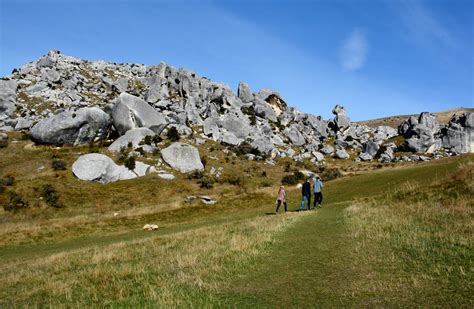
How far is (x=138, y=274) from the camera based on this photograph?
13.8 metres

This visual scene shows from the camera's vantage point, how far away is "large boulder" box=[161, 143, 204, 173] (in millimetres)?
78062

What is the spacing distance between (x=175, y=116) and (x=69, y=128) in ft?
102

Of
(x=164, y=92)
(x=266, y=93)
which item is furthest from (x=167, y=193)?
(x=266, y=93)

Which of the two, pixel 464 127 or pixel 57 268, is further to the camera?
pixel 464 127

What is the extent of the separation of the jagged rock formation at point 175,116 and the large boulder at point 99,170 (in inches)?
440

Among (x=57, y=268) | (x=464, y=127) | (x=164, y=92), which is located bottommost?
(x=57, y=268)

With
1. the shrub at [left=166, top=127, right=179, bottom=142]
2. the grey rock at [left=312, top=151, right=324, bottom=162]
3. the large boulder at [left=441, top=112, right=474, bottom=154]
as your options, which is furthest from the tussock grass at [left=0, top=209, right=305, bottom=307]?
the large boulder at [left=441, top=112, right=474, bottom=154]

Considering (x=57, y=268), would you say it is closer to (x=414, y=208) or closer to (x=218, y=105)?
(x=414, y=208)

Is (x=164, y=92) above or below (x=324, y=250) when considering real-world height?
above

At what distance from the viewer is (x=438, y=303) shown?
8.09m

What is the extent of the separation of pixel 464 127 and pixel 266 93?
235 feet

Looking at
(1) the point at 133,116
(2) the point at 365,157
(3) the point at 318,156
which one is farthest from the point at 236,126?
(2) the point at 365,157

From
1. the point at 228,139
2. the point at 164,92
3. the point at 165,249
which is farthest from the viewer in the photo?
the point at 164,92

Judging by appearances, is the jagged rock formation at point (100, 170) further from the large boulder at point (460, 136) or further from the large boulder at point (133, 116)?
the large boulder at point (460, 136)
